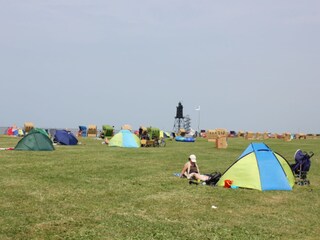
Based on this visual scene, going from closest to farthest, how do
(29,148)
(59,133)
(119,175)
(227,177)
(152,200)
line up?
(152,200) → (227,177) → (119,175) → (29,148) → (59,133)

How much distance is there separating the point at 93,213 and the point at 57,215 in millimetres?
871

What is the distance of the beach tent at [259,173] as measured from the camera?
14.1 meters

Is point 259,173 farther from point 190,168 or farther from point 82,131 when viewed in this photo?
point 82,131

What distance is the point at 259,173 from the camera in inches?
560

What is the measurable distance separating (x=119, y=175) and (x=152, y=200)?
490cm

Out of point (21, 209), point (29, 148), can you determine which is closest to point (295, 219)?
point (21, 209)

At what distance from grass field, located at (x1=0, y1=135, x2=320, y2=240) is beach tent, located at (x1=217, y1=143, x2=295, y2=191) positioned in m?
0.50

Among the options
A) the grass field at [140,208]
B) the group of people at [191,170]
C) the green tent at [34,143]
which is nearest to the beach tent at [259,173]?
the grass field at [140,208]

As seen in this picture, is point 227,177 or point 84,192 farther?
point 227,177

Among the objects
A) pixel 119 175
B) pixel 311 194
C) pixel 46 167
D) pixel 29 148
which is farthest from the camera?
pixel 29 148

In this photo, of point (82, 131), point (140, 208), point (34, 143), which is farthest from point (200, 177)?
point (82, 131)

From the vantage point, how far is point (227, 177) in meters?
14.5

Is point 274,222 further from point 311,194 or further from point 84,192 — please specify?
point 84,192

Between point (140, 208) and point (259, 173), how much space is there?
5.73 meters
